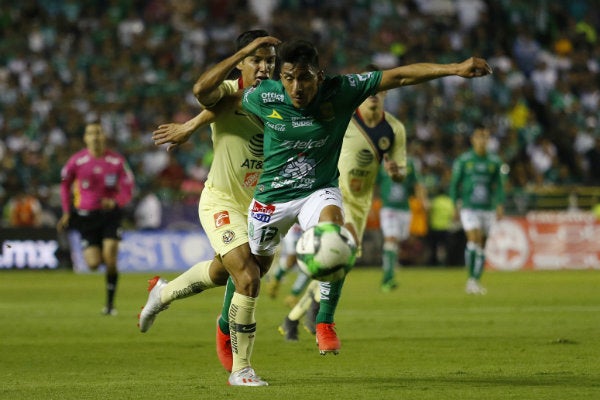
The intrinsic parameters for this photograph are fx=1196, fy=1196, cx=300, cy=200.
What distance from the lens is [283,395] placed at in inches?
320

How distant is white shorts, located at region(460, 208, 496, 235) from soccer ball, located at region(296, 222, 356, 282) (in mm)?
13312

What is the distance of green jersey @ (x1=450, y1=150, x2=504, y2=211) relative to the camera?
21.2m

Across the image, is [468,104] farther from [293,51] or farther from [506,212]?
[293,51]

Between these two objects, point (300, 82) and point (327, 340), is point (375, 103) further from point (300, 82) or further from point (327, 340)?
point (300, 82)

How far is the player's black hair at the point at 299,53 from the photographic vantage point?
26.7 ft

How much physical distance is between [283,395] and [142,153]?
21579 millimetres

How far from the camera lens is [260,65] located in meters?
9.27

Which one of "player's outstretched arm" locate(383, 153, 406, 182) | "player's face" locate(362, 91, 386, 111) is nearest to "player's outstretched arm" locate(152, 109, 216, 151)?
"player's outstretched arm" locate(383, 153, 406, 182)

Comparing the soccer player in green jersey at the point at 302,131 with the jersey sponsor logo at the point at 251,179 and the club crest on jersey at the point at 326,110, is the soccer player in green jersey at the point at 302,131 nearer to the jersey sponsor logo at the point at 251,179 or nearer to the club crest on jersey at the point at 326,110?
the club crest on jersey at the point at 326,110

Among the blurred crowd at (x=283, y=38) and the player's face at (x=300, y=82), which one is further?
the blurred crowd at (x=283, y=38)

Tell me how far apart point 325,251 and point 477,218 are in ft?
44.6

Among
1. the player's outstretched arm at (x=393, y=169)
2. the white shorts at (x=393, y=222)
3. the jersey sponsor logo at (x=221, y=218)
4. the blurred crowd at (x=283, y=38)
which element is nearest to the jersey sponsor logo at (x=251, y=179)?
the jersey sponsor logo at (x=221, y=218)

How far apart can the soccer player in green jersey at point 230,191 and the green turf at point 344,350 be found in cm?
36

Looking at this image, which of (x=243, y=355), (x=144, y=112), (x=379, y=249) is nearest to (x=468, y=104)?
(x=379, y=249)
